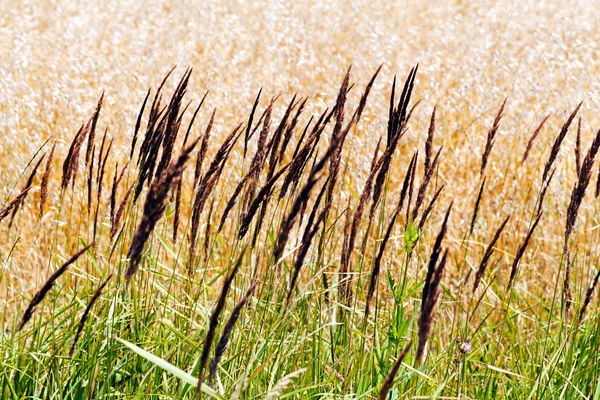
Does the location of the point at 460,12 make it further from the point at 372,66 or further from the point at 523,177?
the point at 523,177

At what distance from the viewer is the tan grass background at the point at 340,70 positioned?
4250 millimetres

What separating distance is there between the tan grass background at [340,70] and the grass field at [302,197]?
3 cm

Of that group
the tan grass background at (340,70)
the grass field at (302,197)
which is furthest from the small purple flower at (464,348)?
the tan grass background at (340,70)

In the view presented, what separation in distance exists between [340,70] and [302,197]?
469 cm

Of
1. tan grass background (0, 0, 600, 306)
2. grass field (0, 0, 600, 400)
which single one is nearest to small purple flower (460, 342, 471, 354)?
grass field (0, 0, 600, 400)

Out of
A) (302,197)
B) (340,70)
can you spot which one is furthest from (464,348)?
(340,70)

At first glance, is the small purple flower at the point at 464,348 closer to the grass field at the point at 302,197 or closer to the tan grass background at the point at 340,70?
the grass field at the point at 302,197

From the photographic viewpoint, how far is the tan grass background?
4.25 meters

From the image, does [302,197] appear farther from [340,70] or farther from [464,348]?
[340,70]

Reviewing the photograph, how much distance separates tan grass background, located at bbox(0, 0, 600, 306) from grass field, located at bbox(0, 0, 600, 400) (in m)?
0.03

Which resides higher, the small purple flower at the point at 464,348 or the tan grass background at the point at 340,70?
the tan grass background at the point at 340,70

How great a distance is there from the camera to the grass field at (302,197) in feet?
6.50

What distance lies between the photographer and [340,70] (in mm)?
5898

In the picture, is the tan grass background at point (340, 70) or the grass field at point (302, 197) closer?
the grass field at point (302, 197)
